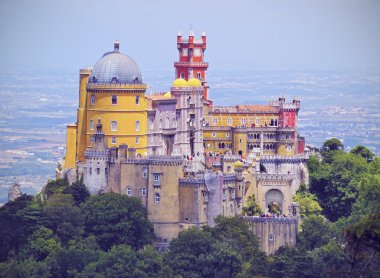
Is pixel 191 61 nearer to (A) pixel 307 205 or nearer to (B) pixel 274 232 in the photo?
(A) pixel 307 205

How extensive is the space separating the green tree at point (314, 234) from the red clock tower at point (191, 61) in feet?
81.7

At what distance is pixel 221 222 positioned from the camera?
111375mm

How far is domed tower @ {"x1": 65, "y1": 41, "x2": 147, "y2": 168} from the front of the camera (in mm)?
119125

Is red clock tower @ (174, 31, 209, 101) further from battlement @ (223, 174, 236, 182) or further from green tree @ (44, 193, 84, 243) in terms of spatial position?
green tree @ (44, 193, 84, 243)

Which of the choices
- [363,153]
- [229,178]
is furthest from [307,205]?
[363,153]

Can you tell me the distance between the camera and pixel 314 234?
372ft

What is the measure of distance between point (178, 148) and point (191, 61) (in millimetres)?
16157

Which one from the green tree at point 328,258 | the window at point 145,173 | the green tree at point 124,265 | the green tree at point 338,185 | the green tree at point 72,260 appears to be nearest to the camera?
the green tree at point 124,265

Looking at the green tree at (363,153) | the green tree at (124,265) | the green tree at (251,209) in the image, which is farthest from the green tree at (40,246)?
the green tree at (363,153)

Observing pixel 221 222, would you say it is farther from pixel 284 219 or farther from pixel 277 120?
pixel 277 120

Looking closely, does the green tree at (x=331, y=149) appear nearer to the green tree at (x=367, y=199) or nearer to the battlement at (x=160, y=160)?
the green tree at (x=367, y=199)

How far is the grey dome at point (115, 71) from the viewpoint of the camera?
391 feet

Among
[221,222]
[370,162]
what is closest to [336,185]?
[370,162]

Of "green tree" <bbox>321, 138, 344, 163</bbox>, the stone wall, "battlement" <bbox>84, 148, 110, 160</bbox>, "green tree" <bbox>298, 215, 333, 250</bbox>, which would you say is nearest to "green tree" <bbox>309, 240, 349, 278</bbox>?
"green tree" <bbox>298, 215, 333, 250</bbox>
